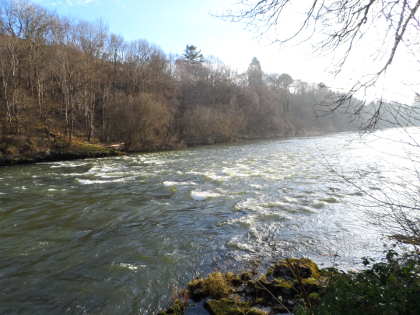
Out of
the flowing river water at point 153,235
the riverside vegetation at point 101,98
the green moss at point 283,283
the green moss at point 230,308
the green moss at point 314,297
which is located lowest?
the flowing river water at point 153,235

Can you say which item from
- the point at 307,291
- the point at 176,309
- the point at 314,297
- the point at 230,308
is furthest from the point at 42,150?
the point at 314,297

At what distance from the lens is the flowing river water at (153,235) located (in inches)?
149

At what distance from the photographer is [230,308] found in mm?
3066

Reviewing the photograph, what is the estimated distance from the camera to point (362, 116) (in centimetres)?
341

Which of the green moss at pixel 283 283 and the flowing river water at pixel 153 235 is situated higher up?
the green moss at pixel 283 283

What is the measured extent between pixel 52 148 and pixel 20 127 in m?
3.18

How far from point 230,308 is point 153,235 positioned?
3117 mm

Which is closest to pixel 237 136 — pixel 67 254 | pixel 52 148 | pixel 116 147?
pixel 116 147

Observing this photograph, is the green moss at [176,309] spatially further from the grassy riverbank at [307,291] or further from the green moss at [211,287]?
the green moss at [211,287]

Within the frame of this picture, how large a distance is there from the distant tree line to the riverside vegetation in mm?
116

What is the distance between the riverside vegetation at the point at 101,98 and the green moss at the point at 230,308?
2819 mm

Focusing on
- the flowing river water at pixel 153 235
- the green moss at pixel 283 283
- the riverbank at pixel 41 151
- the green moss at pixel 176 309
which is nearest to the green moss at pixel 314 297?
the green moss at pixel 283 283

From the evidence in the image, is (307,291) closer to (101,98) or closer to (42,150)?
(42,150)

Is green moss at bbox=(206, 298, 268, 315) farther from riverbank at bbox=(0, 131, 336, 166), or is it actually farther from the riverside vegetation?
riverbank at bbox=(0, 131, 336, 166)
